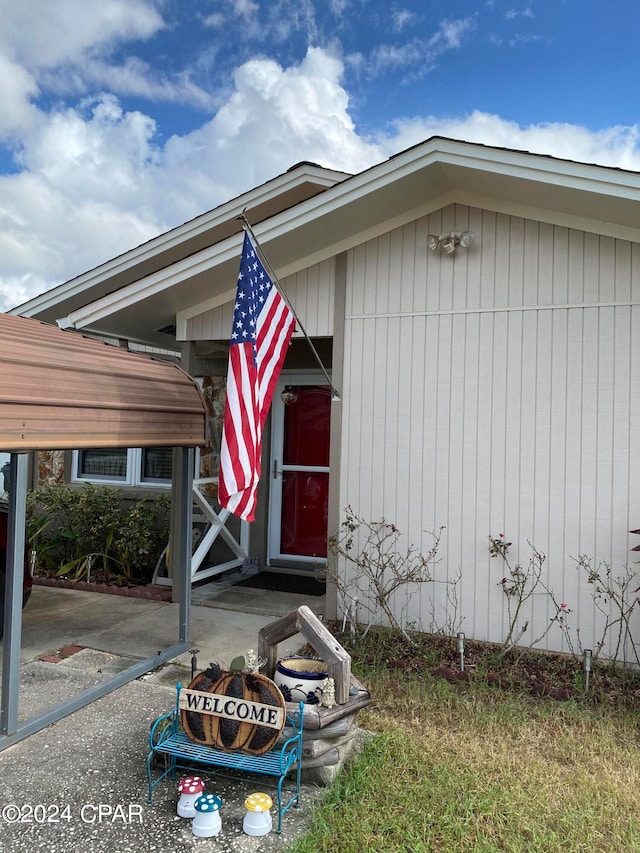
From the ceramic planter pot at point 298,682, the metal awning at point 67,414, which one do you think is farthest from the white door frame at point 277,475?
the ceramic planter pot at point 298,682

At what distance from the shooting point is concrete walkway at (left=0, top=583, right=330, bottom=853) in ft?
8.43

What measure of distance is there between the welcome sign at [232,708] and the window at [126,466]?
16.5 ft

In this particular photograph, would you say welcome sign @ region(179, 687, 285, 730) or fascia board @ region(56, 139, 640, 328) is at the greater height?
fascia board @ region(56, 139, 640, 328)

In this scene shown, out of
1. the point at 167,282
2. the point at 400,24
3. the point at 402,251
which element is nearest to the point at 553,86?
the point at 400,24

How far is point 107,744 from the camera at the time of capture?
10.8ft

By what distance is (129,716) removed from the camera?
3.62 metres

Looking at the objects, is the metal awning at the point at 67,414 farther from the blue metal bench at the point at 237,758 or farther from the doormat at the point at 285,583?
the doormat at the point at 285,583

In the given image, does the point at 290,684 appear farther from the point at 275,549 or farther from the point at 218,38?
the point at 218,38

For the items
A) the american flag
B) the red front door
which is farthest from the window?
the american flag

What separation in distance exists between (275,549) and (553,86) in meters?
6.66

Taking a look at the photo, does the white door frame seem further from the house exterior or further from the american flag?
the american flag

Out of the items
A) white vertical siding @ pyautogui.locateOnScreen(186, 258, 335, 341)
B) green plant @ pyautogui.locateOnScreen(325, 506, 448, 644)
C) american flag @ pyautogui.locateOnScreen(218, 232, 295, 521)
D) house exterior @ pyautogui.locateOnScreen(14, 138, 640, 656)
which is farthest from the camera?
white vertical siding @ pyautogui.locateOnScreen(186, 258, 335, 341)

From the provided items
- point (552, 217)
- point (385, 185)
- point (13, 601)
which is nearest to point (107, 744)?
point (13, 601)

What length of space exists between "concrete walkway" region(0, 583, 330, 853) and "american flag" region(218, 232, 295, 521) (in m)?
1.37
